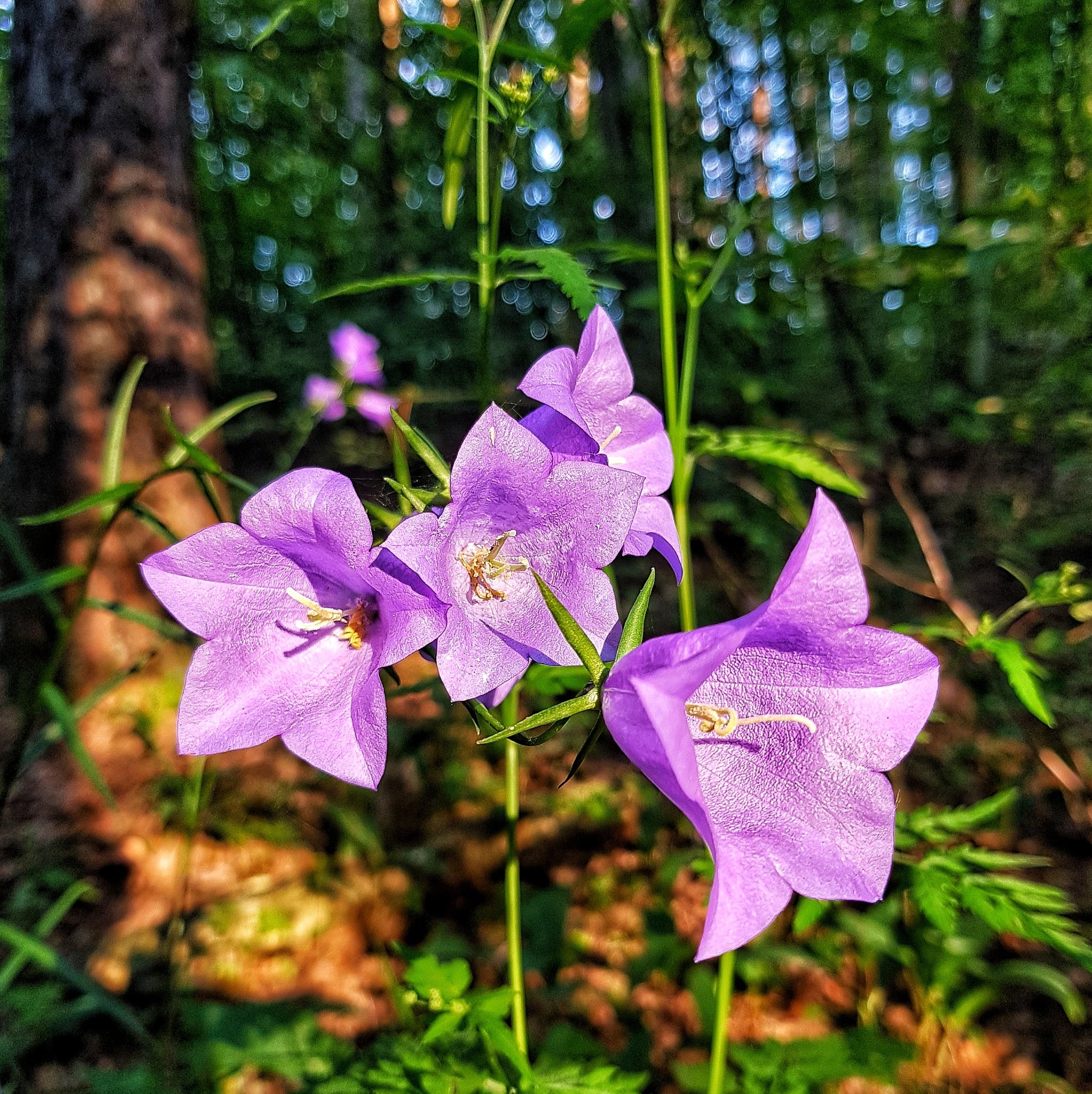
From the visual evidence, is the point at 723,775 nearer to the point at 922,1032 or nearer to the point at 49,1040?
the point at 922,1032

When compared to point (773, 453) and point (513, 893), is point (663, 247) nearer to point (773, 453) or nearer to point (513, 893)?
point (773, 453)

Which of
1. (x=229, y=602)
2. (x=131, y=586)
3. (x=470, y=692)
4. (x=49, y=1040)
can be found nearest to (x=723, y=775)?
(x=470, y=692)

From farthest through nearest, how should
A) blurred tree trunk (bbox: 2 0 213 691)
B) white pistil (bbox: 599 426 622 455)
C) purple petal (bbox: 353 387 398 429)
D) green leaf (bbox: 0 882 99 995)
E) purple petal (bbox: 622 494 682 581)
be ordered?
blurred tree trunk (bbox: 2 0 213 691)
purple petal (bbox: 353 387 398 429)
green leaf (bbox: 0 882 99 995)
white pistil (bbox: 599 426 622 455)
purple petal (bbox: 622 494 682 581)

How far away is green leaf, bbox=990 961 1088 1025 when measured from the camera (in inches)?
81.5

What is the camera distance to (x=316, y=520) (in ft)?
2.52

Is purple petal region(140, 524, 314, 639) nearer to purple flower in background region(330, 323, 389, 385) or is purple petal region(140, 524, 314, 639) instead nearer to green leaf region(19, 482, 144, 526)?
green leaf region(19, 482, 144, 526)

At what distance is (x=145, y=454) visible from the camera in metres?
2.93

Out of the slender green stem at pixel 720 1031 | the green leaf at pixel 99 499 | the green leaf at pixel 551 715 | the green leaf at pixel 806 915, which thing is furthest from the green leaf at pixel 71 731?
the green leaf at pixel 806 915

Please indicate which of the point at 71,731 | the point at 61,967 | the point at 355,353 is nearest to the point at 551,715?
the point at 71,731

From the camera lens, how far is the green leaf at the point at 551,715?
0.63 m

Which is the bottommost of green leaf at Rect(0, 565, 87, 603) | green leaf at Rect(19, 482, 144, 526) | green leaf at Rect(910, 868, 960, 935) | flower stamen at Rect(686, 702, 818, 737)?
green leaf at Rect(910, 868, 960, 935)

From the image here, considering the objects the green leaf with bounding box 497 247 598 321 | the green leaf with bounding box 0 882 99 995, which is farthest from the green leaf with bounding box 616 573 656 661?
the green leaf with bounding box 0 882 99 995

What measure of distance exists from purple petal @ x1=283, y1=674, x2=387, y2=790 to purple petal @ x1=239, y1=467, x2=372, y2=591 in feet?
0.44

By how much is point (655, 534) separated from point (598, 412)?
0.71 ft
